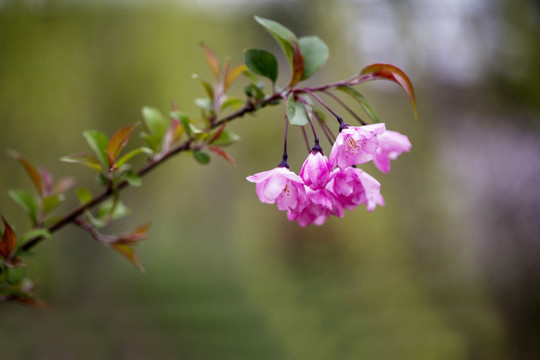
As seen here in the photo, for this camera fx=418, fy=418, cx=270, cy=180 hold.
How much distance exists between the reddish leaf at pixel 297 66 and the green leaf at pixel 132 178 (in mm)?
205

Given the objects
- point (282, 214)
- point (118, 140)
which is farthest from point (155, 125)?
point (282, 214)

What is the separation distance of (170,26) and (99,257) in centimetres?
157

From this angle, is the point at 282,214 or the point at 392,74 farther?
the point at 282,214

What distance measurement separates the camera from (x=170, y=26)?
2.77 meters

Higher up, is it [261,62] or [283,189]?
[261,62]

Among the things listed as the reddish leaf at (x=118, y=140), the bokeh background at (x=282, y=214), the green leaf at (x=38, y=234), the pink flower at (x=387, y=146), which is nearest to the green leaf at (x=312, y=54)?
the pink flower at (x=387, y=146)

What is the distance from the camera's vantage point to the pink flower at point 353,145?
404mm

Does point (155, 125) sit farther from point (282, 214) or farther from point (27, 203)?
point (282, 214)

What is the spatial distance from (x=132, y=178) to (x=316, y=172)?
22 centimetres

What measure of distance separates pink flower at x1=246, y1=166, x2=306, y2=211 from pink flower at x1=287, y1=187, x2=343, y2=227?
1 centimetres

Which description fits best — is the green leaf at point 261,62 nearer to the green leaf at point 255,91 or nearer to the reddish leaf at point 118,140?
the green leaf at point 255,91

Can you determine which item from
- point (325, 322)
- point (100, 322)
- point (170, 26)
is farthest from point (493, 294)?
point (170, 26)

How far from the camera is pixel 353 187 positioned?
0.43 meters

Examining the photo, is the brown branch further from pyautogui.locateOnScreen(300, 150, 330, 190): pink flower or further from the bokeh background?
the bokeh background
